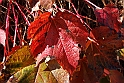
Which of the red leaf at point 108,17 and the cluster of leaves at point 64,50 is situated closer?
the cluster of leaves at point 64,50

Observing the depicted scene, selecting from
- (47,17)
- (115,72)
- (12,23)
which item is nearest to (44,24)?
(47,17)

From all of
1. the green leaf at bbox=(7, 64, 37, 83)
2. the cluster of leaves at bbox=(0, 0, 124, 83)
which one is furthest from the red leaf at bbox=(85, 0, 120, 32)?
the green leaf at bbox=(7, 64, 37, 83)

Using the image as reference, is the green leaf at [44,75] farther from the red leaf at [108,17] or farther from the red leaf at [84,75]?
the red leaf at [108,17]

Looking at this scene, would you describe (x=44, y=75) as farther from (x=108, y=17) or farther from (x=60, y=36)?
(x=108, y=17)

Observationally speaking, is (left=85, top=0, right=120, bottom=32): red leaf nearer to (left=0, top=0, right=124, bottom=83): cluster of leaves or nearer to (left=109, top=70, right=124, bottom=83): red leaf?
(left=0, top=0, right=124, bottom=83): cluster of leaves

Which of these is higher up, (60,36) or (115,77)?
(60,36)

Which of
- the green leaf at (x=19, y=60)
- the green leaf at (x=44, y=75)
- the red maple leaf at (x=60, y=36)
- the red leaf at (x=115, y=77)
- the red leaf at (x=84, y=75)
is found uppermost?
the red maple leaf at (x=60, y=36)

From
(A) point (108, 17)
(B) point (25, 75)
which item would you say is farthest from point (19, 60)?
(A) point (108, 17)

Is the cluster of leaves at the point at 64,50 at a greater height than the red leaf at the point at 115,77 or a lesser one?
greater

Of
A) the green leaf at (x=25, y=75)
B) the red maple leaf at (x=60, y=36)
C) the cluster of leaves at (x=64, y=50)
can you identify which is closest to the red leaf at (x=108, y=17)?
the cluster of leaves at (x=64, y=50)
